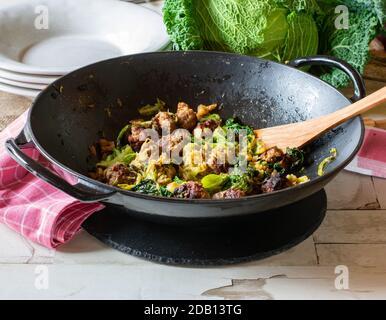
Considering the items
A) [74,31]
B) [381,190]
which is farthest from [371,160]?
[74,31]

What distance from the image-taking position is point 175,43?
1720 millimetres

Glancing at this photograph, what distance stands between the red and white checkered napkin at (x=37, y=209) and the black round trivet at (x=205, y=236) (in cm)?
4

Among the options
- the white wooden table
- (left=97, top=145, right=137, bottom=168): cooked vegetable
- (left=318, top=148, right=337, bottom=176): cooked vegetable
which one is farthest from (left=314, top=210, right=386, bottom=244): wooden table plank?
(left=97, top=145, right=137, bottom=168): cooked vegetable

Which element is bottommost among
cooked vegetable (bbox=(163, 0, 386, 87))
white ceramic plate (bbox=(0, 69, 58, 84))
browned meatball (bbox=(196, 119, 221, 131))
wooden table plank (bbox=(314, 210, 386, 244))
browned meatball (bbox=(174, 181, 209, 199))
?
wooden table plank (bbox=(314, 210, 386, 244))

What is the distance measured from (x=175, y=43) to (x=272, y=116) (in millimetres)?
434

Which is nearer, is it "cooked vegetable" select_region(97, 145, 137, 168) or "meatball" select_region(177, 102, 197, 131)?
"cooked vegetable" select_region(97, 145, 137, 168)

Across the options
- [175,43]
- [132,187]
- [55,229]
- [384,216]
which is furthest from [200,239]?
[175,43]

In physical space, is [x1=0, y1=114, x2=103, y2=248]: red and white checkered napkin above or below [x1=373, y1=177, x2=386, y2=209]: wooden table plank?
above

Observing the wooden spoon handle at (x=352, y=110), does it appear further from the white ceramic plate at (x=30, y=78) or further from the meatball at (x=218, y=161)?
the white ceramic plate at (x=30, y=78)

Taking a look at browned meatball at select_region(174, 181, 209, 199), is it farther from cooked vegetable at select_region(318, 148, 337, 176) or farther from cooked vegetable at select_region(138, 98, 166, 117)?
cooked vegetable at select_region(138, 98, 166, 117)

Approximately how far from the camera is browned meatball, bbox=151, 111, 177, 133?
4.54ft

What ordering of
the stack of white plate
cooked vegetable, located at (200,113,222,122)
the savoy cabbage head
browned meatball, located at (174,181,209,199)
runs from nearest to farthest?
browned meatball, located at (174,181,209,199)
cooked vegetable, located at (200,113,222,122)
the savoy cabbage head
the stack of white plate

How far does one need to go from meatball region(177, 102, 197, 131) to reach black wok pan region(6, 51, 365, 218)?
0.21 feet

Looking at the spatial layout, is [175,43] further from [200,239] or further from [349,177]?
[200,239]
